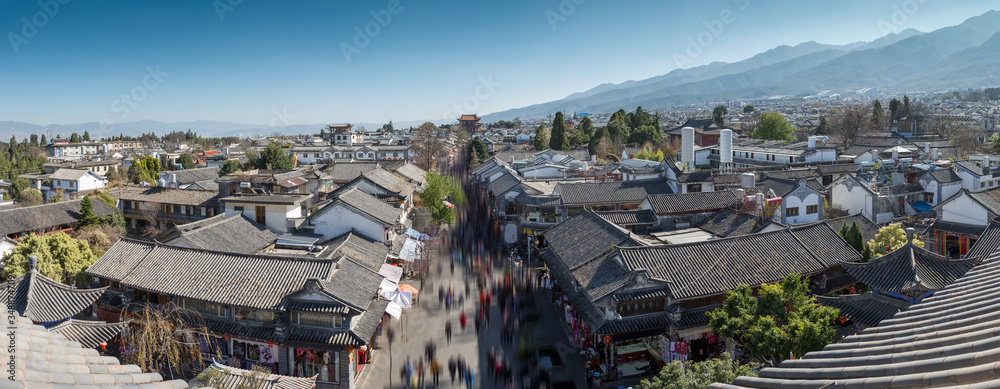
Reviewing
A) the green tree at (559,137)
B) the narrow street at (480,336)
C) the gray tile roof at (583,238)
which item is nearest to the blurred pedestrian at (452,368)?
the narrow street at (480,336)

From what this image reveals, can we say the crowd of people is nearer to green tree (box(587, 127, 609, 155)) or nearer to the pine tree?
green tree (box(587, 127, 609, 155))

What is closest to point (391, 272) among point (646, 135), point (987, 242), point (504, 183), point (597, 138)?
point (504, 183)

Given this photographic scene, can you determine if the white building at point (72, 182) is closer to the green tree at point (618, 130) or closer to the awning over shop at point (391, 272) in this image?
the awning over shop at point (391, 272)

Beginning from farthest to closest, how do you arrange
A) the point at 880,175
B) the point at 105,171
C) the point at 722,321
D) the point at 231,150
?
the point at 231,150, the point at 105,171, the point at 880,175, the point at 722,321

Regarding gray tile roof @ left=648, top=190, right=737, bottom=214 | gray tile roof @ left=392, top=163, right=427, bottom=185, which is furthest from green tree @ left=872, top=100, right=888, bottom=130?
gray tile roof @ left=392, top=163, right=427, bottom=185

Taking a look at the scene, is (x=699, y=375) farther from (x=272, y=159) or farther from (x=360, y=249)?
(x=272, y=159)

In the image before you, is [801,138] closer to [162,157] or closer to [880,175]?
[880,175]

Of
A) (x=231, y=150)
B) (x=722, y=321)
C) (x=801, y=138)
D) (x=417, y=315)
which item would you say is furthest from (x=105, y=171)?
(x=801, y=138)
